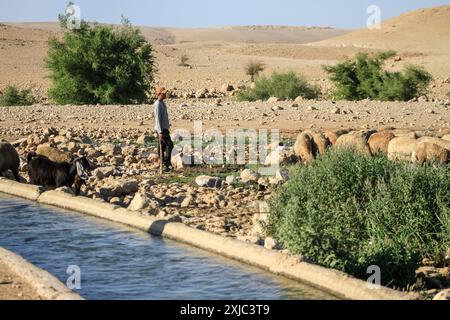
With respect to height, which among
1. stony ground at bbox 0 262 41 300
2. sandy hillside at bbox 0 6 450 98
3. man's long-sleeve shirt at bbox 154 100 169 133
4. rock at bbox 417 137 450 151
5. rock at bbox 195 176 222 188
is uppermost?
man's long-sleeve shirt at bbox 154 100 169 133

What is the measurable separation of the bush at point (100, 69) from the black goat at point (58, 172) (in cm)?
1669

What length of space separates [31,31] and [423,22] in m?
40.5

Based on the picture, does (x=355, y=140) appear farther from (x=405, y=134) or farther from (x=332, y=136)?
(x=332, y=136)

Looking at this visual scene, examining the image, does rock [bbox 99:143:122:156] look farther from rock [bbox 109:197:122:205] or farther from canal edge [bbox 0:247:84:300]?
canal edge [bbox 0:247:84:300]

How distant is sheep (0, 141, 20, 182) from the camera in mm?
14562

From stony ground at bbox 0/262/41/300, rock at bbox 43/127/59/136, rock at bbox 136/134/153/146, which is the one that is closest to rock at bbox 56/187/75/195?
stony ground at bbox 0/262/41/300

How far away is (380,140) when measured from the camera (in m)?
15.0

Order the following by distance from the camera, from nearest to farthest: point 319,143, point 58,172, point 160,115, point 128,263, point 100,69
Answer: point 128,263 < point 58,172 < point 160,115 < point 319,143 < point 100,69

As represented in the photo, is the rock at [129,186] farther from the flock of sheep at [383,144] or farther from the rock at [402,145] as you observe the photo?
the rock at [402,145]


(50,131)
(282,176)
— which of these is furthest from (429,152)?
(50,131)

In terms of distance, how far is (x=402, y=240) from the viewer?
908 cm

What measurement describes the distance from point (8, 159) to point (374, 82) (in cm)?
1960

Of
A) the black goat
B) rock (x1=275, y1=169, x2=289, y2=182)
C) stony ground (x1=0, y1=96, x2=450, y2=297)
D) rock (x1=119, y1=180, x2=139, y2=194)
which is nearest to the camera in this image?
stony ground (x1=0, y1=96, x2=450, y2=297)

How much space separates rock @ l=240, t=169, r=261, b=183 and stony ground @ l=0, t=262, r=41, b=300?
262 inches
